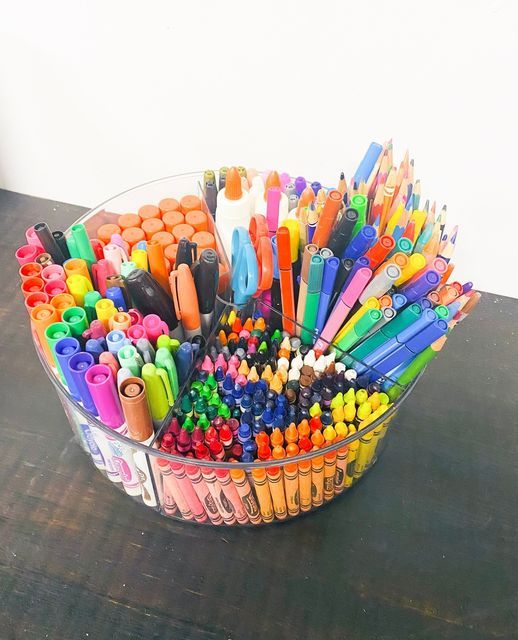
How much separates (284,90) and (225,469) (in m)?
0.36

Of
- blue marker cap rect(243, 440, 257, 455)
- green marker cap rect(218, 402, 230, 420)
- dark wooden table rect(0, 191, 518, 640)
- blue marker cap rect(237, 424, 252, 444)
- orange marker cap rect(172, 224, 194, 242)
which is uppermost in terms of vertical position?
orange marker cap rect(172, 224, 194, 242)

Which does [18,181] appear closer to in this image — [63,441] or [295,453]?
[63,441]

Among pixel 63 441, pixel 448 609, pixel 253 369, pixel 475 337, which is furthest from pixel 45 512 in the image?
pixel 475 337

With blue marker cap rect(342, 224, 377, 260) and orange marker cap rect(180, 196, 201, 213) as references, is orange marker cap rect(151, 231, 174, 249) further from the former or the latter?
blue marker cap rect(342, 224, 377, 260)

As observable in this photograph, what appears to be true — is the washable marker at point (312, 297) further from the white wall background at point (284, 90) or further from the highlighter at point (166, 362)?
the white wall background at point (284, 90)

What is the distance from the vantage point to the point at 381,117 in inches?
22.0

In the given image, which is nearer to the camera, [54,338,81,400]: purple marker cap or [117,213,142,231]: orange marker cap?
[54,338,81,400]: purple marker cap

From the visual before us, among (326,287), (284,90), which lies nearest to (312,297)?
(326,287)

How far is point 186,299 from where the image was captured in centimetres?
43

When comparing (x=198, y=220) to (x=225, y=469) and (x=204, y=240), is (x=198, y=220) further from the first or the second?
(x=225, y=469)

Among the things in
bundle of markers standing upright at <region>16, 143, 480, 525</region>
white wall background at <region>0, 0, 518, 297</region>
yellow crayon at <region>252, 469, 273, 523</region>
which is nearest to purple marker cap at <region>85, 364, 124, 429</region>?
bundle of markers standing upright at <region>16, 143, 480, 525</region>

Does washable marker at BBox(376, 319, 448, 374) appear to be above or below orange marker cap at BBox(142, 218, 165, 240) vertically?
below

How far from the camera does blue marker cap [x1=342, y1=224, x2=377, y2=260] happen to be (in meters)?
0.42

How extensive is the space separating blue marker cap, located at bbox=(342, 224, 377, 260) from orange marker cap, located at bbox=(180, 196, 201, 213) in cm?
16
